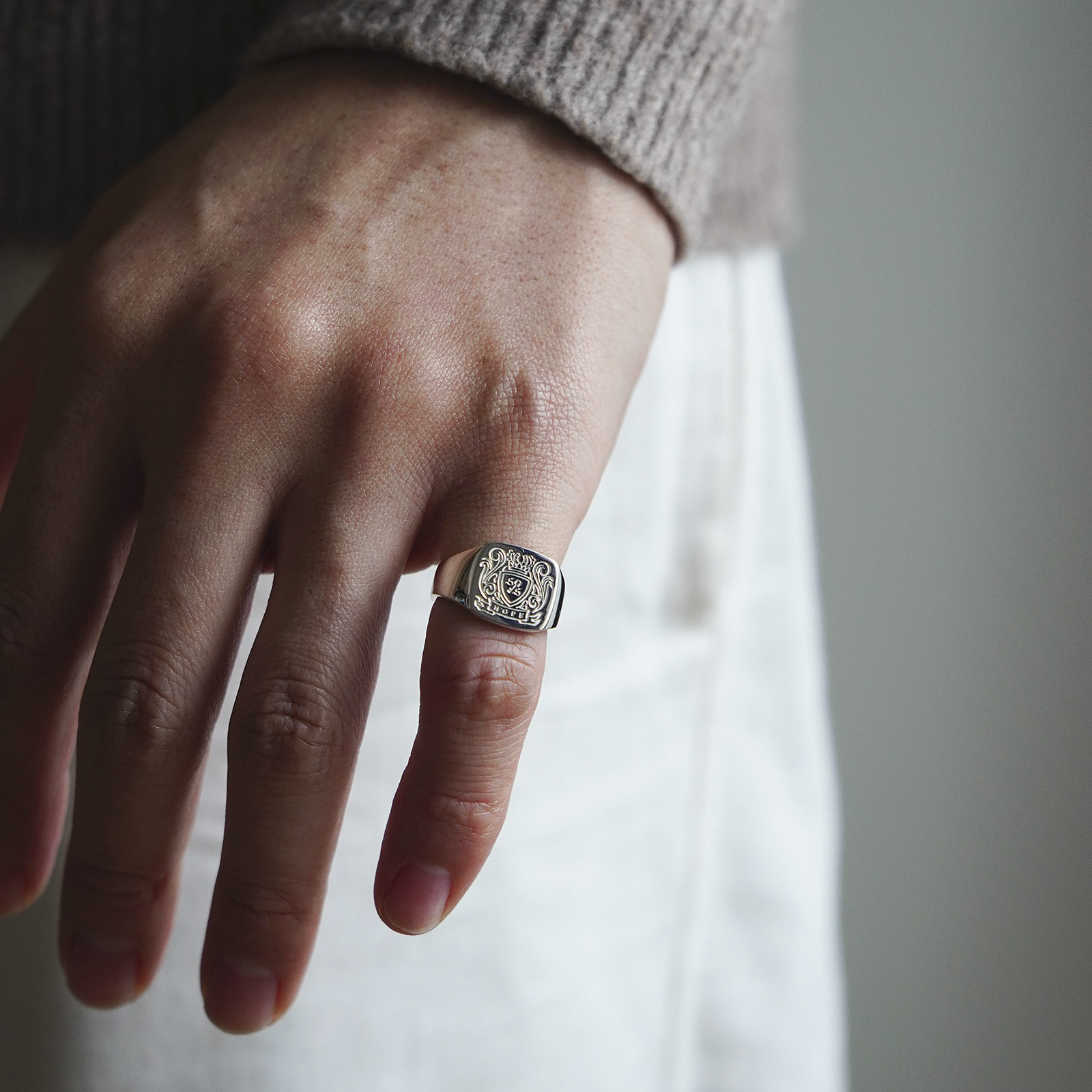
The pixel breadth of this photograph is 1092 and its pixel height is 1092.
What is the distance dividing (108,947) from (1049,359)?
1.33 m

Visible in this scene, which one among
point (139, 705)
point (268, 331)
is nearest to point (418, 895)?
point (139, 705)

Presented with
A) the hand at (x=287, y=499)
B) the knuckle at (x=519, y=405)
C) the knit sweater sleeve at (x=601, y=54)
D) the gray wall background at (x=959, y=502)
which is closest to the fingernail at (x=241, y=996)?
the hand at (x=287, y=499)

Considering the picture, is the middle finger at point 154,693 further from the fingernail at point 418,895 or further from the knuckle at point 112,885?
the fingernail at point 418,895

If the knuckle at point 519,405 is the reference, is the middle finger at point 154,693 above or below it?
below

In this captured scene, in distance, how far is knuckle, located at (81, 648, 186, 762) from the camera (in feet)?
1.32

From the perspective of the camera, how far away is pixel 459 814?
0.41 metres

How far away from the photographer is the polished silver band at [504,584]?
409 mm

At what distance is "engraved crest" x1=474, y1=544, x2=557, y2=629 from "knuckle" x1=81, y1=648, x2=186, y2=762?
0.44 feet

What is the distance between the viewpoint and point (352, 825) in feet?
2.14

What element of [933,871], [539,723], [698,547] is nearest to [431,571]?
[539,723]

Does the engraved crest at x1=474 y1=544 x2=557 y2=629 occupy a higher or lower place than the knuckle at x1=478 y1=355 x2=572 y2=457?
lower

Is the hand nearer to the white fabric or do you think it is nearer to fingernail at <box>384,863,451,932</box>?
fingernail at <box>384,863,451,932</box>

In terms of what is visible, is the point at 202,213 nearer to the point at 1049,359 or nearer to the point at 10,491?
the point at 10,491

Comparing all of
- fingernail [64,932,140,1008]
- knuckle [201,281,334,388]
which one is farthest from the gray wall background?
fingernail [64,932,140,1008]
